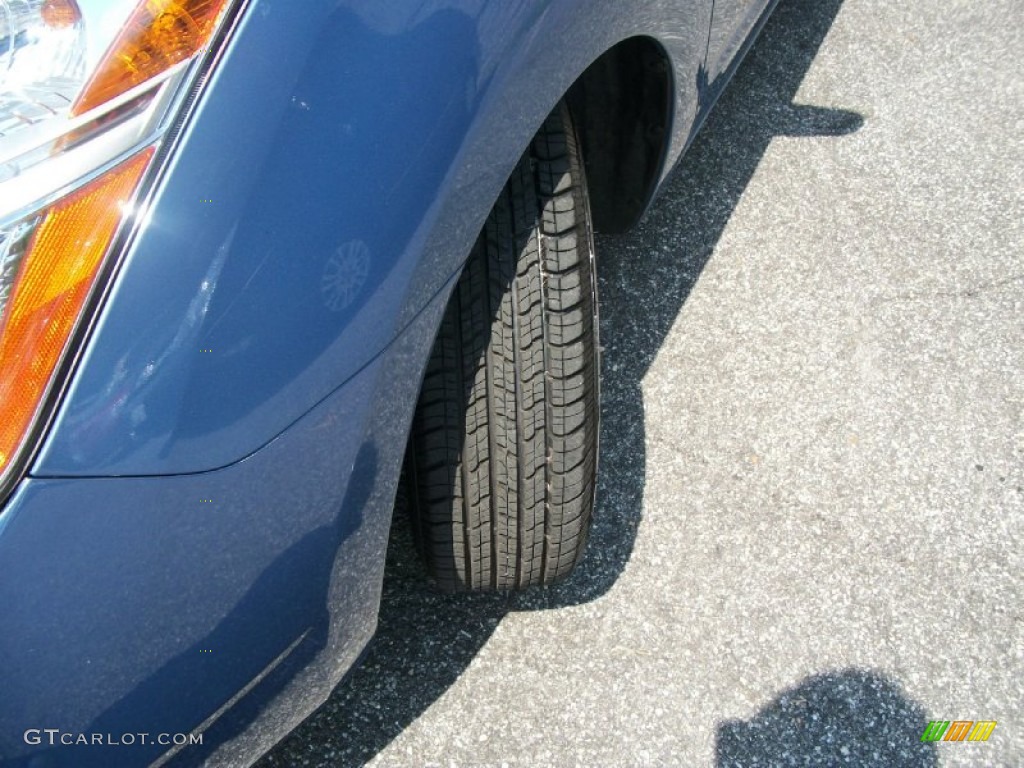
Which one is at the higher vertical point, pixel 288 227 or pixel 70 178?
pixel 70 178

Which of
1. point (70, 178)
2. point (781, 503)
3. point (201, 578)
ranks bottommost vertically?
point (781, 503)

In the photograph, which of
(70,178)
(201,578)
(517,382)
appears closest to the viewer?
(70,178)

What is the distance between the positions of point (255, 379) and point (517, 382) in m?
0.55

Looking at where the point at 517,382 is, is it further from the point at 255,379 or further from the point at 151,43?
the point at 151,43

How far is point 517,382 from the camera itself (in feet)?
4.70

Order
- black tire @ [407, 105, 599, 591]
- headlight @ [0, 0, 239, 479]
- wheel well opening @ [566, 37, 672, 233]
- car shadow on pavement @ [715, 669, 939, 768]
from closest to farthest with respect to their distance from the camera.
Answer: headlight @ [0, 0, 239, 479]
black tire @ [407, 105, 599, 591]
car shadow on pavement @ [715, 669, 939, 768]
wheel well opening @ [566, 37, 672, 233]

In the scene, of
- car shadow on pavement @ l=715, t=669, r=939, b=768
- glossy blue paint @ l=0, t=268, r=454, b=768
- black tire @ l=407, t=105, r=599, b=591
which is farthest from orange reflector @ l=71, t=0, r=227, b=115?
car shadow on pavement @ l=715, t=669, r=939, b=768

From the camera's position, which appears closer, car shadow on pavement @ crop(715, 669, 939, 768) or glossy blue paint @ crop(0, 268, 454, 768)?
glossy blue paint @ crop(0, 268, 454, 768)

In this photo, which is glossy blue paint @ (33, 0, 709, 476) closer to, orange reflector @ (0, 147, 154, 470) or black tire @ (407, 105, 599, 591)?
orange reflector @ (0, 147, 154, 470)

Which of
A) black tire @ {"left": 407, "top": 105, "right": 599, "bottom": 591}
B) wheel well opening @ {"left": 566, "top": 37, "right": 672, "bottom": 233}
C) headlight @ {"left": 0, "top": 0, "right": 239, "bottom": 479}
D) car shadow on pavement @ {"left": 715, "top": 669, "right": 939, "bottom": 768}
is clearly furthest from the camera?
wheel well opening @ {"left": 566, "top": 37, "right": 672, "bottom": 233}

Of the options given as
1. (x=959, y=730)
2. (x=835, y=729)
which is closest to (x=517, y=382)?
(x=835, y=729)

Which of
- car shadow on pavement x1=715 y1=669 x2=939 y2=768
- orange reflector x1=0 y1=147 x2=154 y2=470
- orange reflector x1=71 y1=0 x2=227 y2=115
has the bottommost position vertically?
car shadow on pavement x1=715 y1=669 x2=939 y2=768

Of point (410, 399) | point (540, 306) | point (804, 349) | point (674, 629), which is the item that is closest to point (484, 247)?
point (540, 306)

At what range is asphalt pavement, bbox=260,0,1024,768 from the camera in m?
1.65
